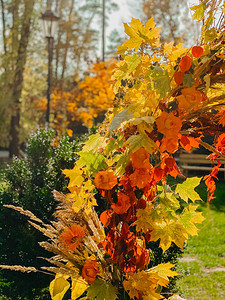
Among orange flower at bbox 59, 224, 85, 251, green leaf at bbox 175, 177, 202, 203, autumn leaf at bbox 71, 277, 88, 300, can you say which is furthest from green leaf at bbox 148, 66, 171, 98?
autumn leaf at bbox 71, 277, 88, 300

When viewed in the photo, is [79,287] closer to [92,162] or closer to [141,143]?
[92,162]

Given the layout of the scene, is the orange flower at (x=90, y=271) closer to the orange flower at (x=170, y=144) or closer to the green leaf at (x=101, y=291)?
the green leaf at (x=101, y=291)

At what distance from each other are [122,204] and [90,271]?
0.39m

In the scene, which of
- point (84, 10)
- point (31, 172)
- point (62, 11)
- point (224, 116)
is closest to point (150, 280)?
point (224, 116)

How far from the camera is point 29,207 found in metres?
4.23

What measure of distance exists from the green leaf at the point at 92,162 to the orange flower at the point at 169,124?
0.33 meters

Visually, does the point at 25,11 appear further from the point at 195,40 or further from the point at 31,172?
the point at 195,40

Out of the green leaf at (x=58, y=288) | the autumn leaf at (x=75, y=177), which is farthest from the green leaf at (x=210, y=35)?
the green leaf at (x=58, y=288)

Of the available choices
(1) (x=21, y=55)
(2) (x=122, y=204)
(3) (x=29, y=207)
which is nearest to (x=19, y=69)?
(1) (x=21, y=55)

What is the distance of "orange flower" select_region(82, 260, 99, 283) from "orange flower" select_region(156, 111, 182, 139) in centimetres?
76

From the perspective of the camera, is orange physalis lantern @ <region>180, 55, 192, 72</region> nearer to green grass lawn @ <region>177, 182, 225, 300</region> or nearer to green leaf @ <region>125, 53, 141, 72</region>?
green leaf @ <region>125, 53, 141, 72</region>

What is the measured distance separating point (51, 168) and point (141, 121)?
10.6ft

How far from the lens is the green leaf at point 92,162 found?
5.25ft

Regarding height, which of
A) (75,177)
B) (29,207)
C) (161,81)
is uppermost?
(161,81)
